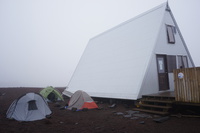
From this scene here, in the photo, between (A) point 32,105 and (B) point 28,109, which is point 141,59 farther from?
(B) point 28,109

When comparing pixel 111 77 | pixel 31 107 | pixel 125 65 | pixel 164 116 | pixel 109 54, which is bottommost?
pixel 164 116

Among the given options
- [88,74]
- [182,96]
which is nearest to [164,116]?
[182,96]

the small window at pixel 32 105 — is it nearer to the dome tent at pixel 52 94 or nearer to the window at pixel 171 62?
the dome tent at pixel 52 94

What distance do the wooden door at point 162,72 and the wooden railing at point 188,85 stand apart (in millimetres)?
3057

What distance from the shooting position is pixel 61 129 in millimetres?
6340

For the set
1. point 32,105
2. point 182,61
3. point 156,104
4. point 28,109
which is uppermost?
point 182,61

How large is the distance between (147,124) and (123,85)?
429cm

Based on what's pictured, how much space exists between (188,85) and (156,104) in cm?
212

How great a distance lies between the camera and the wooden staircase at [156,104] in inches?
306

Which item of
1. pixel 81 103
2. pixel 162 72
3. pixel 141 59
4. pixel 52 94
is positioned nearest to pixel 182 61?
pixel 162 72

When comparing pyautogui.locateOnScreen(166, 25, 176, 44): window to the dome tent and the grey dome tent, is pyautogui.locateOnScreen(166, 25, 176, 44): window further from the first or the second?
the dome tent

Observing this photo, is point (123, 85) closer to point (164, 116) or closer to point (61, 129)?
point (164, 116)

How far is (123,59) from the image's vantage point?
477 inches

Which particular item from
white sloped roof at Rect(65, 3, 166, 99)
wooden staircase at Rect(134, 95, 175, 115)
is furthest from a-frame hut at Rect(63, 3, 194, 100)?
wooden staircase at Rect(134, 95, 175, 115)
